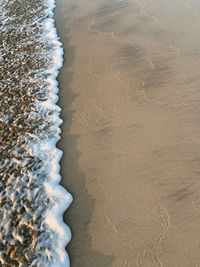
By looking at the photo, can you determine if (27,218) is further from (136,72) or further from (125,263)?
(136,72)

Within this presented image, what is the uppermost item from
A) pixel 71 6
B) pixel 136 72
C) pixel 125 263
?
pixel 71 6

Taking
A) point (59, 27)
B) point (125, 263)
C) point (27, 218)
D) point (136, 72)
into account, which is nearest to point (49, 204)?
point (27, 218)

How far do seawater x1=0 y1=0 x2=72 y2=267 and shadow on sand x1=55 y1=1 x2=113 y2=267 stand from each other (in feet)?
0.29

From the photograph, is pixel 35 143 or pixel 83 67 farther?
pixel 83 67

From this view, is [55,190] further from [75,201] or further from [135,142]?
[135,142]

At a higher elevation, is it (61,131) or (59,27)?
(59,27)

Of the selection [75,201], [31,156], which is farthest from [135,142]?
[31,156]

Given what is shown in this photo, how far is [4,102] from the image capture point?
218 inches

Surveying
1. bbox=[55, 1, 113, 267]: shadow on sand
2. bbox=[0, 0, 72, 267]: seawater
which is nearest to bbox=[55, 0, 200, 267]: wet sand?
bbox=[55, 1, 113, 267]: shadow on sand

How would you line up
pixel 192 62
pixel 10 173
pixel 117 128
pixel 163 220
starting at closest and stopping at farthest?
pixel 163 220
pixel 10 173
pixel 117 128
pixel 192 62

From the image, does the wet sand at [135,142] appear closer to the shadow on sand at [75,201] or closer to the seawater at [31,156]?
the shadow on sand at [75,201]

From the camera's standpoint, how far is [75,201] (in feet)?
11.6

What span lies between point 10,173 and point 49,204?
926 mm

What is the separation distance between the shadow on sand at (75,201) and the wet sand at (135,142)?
12mm
